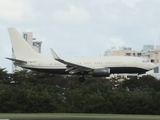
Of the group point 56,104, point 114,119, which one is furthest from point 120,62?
point 114,119

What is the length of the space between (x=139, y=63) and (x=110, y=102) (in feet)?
34.5

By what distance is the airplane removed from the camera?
63.9 meters


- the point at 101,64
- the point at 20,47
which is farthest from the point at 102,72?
the point at 20,47

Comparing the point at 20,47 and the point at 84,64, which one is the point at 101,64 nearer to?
the point at 84,64

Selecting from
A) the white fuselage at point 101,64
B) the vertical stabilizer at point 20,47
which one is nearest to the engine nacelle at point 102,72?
the white fuselage at point 101,64

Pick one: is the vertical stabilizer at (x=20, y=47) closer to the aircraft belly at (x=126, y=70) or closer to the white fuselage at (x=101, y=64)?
the white fuselage at (x=101, y=64)

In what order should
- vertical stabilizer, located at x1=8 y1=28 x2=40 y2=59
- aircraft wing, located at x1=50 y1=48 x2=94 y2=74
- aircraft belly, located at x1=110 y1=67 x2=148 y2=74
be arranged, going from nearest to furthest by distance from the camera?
aircraft belly, located at x1=110 y1=67 x2=148 y2=74
aircraft wing, located at x1=50 y1=48 x2=94 y2=74
vertical stabilizer, located at x1=8 y1=28 x2=40 y2=59

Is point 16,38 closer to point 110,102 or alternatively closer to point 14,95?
point 14,95

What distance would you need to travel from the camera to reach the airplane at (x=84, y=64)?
210 feet

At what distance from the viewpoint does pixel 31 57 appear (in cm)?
6906

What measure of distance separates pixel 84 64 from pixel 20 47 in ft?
32.3

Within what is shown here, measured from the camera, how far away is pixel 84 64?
6631 centimetres

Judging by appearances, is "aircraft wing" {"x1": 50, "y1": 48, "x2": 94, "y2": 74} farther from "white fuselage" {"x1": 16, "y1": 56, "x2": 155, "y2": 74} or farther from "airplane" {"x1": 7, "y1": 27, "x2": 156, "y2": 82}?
"white fuselage" {"x1": 16, "y1": 56, "x2": 155, "y2": 74}

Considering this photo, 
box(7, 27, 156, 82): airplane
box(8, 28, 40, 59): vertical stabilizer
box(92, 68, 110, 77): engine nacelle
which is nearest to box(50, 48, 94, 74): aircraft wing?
box(7, 27, 156, 82): airplane
